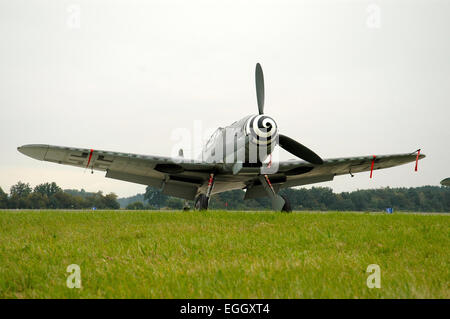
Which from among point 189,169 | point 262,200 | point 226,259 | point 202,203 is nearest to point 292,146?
point 202,203

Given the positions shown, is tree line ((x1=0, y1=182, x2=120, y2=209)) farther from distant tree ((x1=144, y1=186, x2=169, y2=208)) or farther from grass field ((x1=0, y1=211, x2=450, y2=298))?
grass field ((x1=0, y1=211, x2=450, y2=298))

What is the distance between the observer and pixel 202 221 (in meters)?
8.20

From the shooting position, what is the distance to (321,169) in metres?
15.0

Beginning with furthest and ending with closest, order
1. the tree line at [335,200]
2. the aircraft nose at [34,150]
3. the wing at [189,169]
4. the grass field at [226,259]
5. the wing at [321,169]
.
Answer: the tree line at [335,200], the wing at [321,169], the wing at [189,169], the aircraft nose at [34,150], the grass field at [226,259]

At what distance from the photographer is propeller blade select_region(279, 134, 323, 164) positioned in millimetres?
12641

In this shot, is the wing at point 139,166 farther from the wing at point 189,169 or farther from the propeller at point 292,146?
the propeller at point 292,146

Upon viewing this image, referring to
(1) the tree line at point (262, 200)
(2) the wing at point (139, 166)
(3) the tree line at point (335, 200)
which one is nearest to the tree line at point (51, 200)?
(1) the tree line at point (262, 200)

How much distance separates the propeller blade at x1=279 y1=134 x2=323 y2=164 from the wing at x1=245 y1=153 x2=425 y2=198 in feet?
3.31

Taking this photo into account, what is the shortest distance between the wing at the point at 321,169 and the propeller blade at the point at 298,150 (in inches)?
39.7

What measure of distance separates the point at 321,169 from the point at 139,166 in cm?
747

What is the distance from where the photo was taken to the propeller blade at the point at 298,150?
Answer: 12.6 m

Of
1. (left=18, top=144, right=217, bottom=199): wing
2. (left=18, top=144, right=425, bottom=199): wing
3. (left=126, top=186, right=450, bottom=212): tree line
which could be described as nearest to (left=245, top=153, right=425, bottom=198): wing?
(left=18, top=144, right=425, bottom=199): wing

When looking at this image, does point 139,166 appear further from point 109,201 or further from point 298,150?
point 109,201
